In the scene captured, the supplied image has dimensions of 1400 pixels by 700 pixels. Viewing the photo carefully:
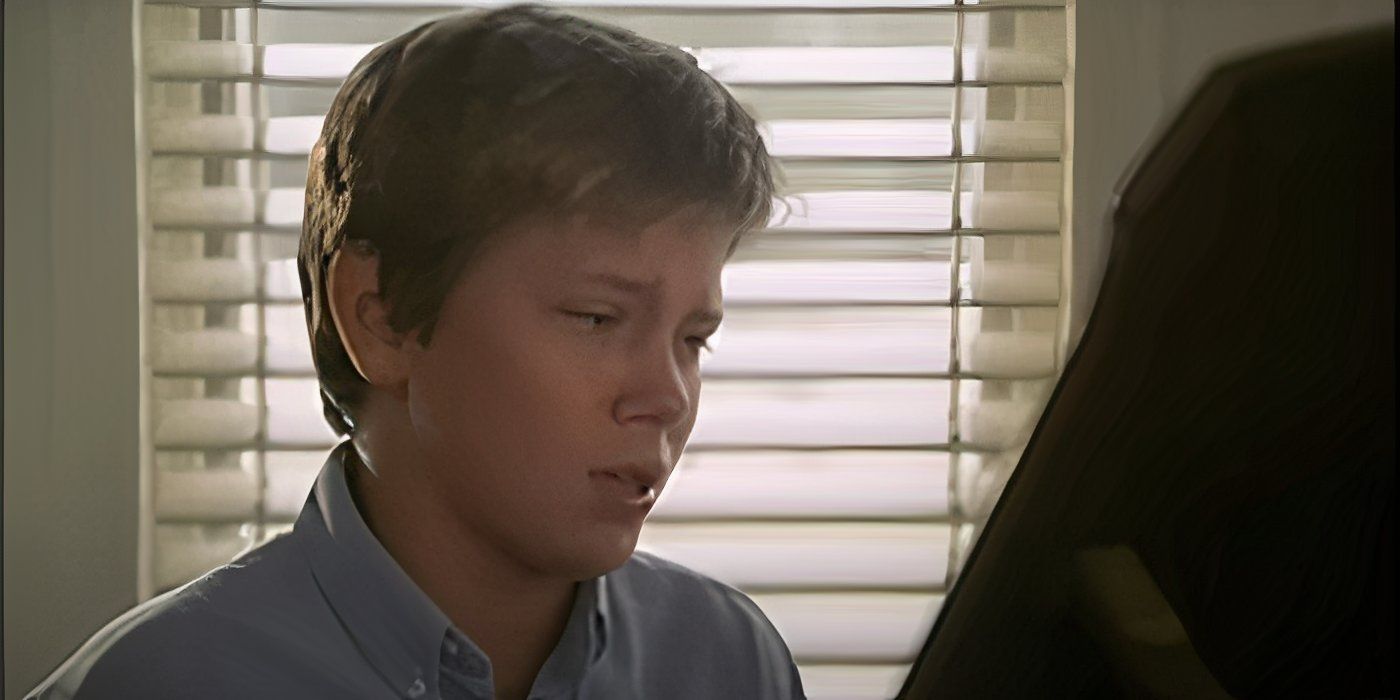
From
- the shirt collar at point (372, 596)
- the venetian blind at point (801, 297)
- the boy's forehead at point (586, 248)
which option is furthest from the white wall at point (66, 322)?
the boy's forehead at point (586, 248)

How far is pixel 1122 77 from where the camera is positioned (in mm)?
777

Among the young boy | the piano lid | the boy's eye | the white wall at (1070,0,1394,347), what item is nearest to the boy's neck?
the young boy

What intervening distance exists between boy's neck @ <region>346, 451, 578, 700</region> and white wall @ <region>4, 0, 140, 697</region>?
6.2 inches

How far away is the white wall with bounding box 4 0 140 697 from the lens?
2.28 ft

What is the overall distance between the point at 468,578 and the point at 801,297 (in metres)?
0.25

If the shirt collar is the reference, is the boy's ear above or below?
above

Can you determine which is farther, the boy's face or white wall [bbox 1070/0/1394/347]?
white wall [bbox 1070/0/1394/347]

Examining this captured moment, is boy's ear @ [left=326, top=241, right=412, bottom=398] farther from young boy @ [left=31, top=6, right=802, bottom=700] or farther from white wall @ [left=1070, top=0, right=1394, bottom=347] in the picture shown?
white wall @ [left=1070, top=0, right=1394, bottom=347]

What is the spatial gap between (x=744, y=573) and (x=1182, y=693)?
0.30 m

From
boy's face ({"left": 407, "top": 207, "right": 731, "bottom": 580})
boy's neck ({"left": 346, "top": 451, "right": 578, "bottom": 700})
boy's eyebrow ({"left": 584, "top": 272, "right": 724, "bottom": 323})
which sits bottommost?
boy's neck ({"left": 346, "top": 451, "right": 578, "bottom": 700})

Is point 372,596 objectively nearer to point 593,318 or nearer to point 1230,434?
point 593,318

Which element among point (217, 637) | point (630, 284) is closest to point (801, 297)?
point (630, 284)

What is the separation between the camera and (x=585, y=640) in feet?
2.25

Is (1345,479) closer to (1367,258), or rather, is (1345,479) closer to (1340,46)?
(1367,258)
